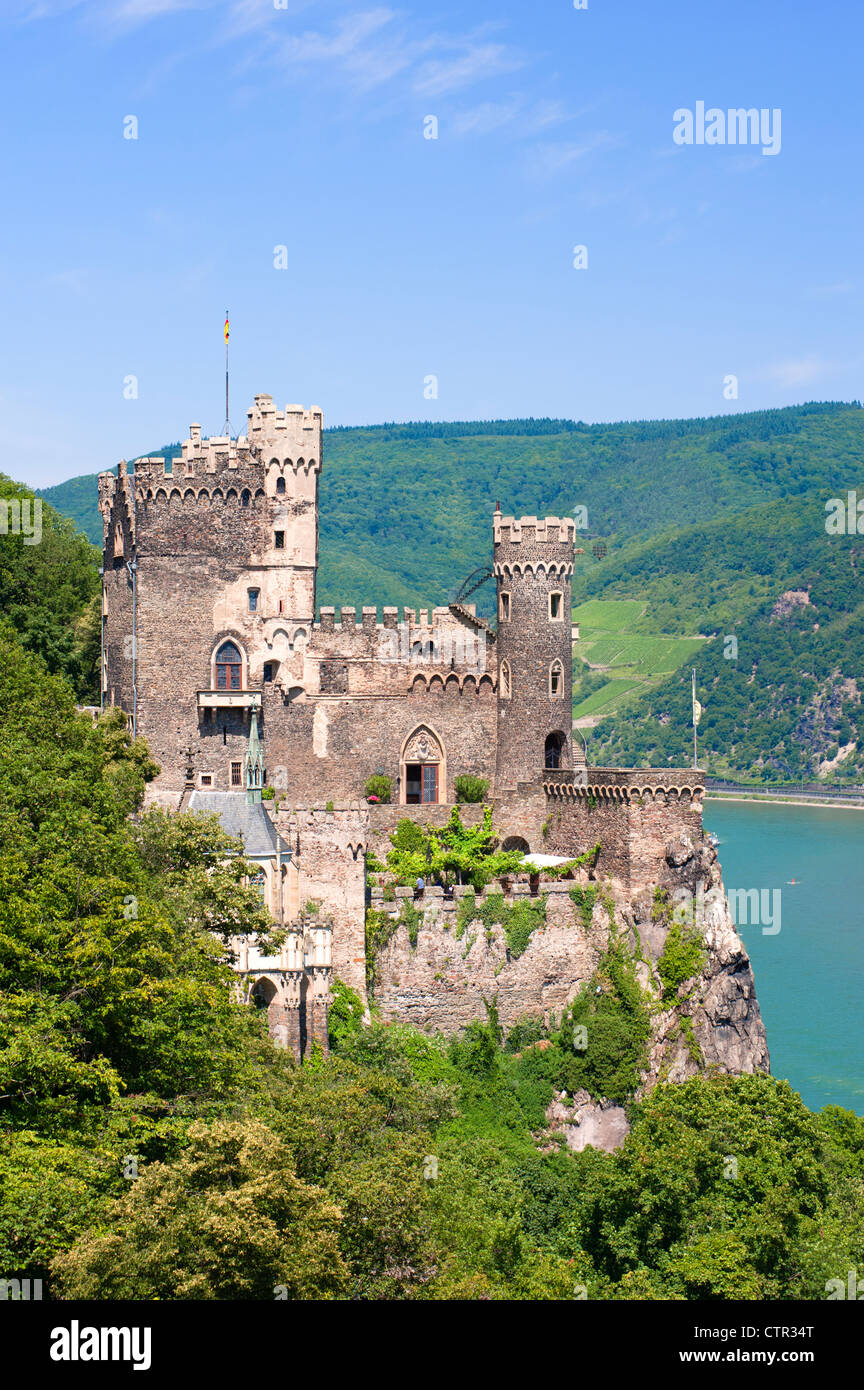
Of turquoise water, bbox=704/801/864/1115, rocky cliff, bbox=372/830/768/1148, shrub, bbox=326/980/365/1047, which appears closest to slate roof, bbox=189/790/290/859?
shrub, bbox=326/980/365/1047

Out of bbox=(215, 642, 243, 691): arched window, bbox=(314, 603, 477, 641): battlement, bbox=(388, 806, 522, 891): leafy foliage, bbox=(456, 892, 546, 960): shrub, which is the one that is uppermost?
bbox=(314, 603, 477, 641): battlement

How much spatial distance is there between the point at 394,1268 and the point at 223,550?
31.6 meters

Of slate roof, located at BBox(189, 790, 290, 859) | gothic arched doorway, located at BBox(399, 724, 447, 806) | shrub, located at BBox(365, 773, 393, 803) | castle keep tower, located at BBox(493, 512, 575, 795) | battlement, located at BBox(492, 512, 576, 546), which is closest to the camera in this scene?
slate roof, located at BBox(189, 790, 290, 859)

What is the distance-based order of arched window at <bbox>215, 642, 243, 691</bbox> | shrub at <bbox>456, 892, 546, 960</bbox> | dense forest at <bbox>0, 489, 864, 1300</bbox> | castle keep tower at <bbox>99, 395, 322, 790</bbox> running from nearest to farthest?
dense forest at <bbox>0, 489, 864, 1300</bbox>, shrub at <bbox>456, 892, 546, 960</bbox>, castle keep tower at <bbox>99, 395, 322, 790</bbox>, arched window at <bbox>215, 642, 243, 691</bbox>

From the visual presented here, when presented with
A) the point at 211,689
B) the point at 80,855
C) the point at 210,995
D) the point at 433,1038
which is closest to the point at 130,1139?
the point at 210,995

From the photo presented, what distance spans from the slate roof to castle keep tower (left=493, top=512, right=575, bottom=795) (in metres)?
13.1

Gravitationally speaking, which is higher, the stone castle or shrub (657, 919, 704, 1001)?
the stone castle

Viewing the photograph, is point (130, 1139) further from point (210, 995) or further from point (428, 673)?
point (428, 673)

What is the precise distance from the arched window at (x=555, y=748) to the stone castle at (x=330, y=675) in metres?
0.05

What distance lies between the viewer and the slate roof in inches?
1901

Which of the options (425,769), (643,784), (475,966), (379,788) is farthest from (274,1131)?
(425,769)

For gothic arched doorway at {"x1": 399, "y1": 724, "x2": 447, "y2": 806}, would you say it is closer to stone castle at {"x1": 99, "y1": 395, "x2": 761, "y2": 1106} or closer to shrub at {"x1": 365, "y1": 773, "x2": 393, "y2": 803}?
stone castle at {"x1": 99, "y1": 395, "x2": 761, "y2": 1106}

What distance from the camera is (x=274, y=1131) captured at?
33.2 metres

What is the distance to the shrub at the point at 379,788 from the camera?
5897 cm
